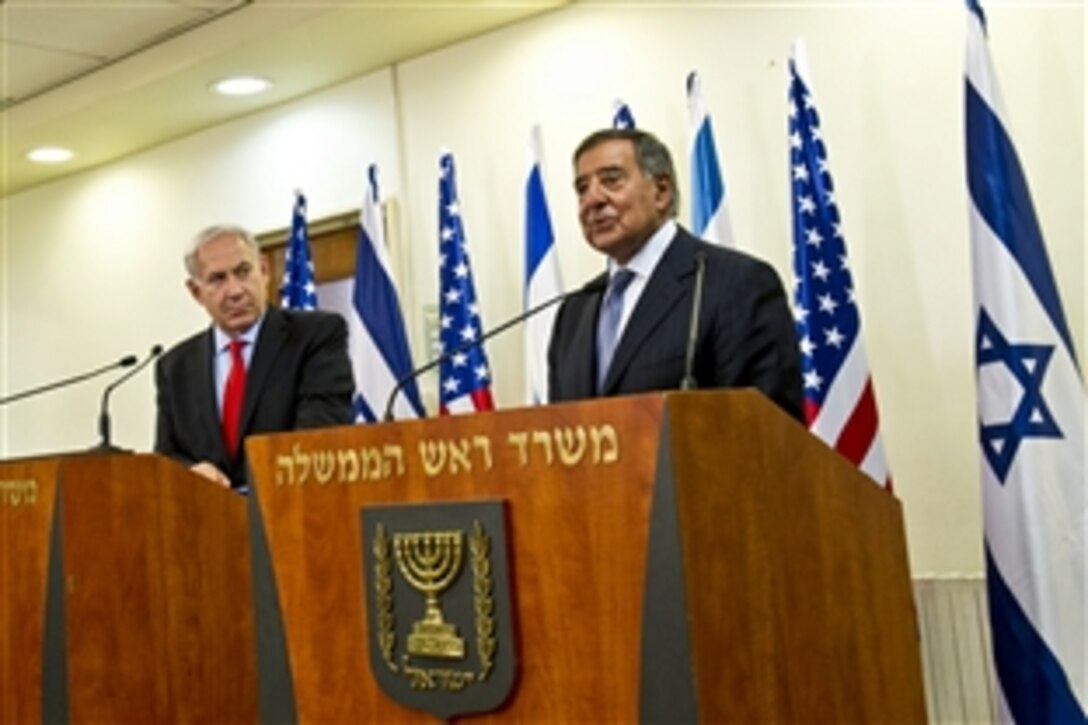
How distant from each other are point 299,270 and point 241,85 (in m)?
0.85

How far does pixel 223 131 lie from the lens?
545 centimetres

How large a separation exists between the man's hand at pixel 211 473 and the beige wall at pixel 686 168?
1.86m

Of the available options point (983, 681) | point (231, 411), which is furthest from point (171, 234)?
point (983, 681)

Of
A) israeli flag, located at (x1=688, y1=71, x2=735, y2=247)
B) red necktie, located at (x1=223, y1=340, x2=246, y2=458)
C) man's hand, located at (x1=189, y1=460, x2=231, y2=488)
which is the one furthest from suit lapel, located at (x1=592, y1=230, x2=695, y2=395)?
israeli flag, located at (x1=688, y1=71, x2=735, y2=247)

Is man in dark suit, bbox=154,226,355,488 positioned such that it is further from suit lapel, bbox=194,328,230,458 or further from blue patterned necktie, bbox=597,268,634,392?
blue patterned necktie, bbox=597,268,634,392

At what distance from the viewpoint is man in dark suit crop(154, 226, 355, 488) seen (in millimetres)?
2744

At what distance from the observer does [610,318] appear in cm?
214

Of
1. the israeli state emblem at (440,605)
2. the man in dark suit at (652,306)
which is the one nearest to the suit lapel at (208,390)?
the man in dark suit at (652,306)

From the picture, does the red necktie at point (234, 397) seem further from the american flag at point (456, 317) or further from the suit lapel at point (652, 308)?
the american flag at point (456, 317)

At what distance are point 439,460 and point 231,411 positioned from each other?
4.69ft

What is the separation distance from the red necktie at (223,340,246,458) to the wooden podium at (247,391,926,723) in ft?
3.67

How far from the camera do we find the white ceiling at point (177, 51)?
4273mm

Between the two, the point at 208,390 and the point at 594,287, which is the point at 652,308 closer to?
the point at 594,287

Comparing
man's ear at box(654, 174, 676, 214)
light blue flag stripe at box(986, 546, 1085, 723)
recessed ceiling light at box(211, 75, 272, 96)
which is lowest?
light blue flag stripe at box(986, 546, 1085, 723)
